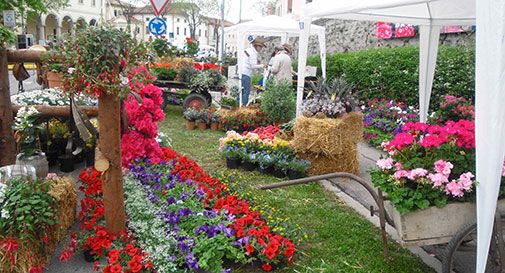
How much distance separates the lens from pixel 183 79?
1113 cm

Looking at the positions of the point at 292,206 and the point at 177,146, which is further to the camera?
the point at 177,146

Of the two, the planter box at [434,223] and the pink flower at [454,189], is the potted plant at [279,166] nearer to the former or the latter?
the planter box at [434,223]

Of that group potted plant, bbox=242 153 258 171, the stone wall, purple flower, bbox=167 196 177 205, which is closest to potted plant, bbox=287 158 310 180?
potted plant, bbox=242 153 258 171

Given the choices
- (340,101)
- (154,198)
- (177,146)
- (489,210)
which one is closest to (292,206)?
(154,198)

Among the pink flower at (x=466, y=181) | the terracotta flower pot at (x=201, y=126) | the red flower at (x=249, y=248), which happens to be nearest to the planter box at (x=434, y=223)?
the pink flower at (x=466, y=181)

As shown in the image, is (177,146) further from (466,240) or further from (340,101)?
(466,240)

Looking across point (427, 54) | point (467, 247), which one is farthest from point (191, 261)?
point (427, 54)

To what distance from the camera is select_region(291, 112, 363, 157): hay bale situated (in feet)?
19.7

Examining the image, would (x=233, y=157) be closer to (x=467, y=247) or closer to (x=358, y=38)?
(x=467, y=247)

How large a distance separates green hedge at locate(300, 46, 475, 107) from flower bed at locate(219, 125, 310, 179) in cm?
307

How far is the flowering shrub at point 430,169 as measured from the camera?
2968 mm

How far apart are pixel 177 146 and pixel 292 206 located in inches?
140

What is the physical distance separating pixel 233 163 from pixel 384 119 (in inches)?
193

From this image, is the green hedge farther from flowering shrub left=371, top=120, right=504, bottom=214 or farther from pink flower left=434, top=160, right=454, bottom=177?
pink flower left=434, top=160, right=454, bottom=177
